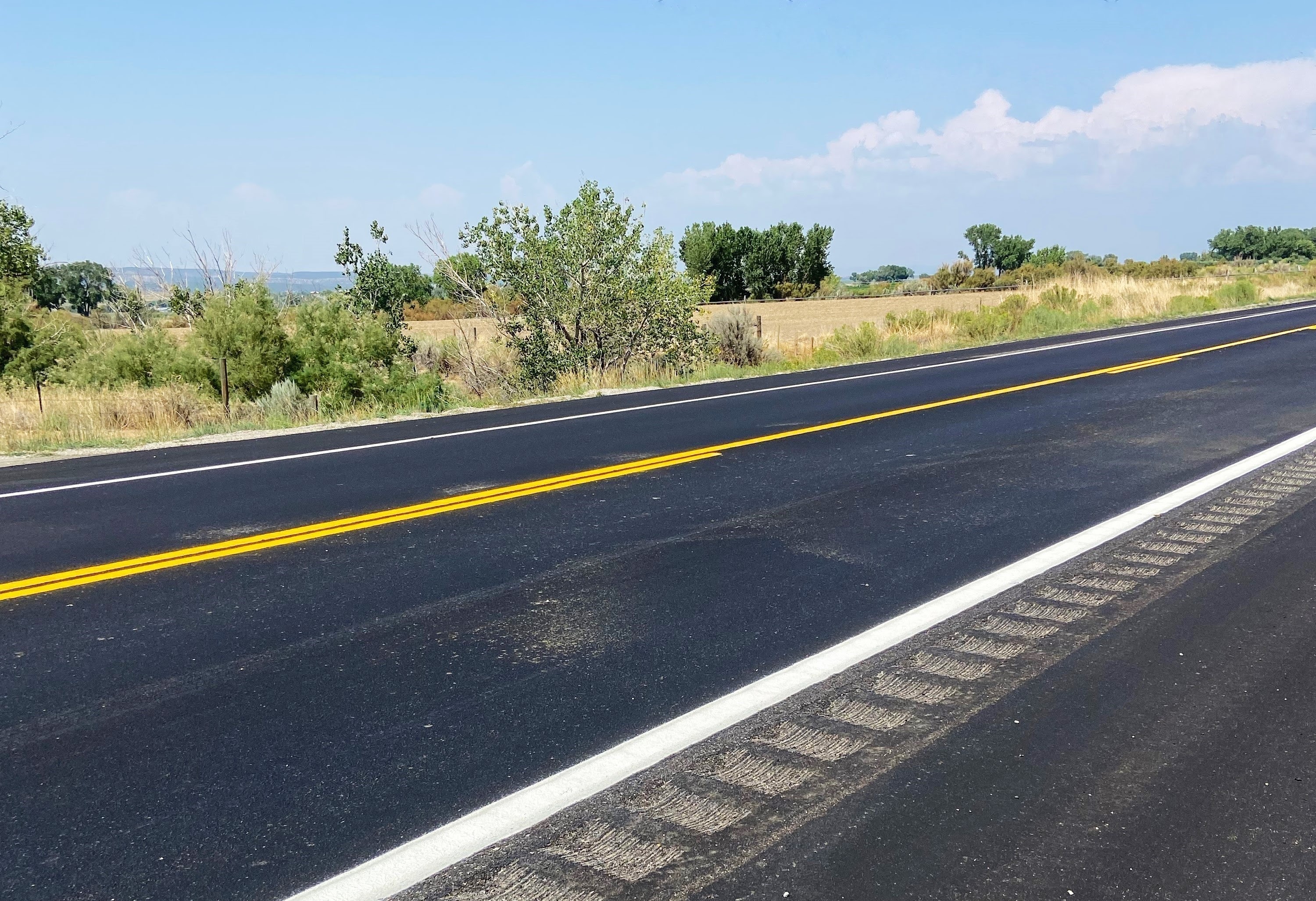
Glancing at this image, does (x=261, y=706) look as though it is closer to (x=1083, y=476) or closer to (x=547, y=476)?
(x=547, y=476)

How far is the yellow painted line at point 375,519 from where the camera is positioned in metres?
6.16

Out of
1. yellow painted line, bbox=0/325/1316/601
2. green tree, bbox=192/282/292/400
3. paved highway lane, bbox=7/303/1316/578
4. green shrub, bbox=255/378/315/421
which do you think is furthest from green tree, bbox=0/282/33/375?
yellow painted line, bbox=0/325/1316/601

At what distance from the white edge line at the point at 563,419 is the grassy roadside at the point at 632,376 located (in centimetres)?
213

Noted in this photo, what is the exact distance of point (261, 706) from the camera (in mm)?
4305

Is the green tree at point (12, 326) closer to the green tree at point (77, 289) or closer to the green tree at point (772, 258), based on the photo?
the green tree at point (77, 289)

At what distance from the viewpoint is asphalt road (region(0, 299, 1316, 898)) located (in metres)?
3.52

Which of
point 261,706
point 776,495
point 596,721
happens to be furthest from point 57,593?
point 776,495

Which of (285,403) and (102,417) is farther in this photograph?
(285,403)

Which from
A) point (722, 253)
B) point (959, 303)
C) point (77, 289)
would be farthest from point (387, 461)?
point (722, 253)

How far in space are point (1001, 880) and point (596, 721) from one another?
1684mm

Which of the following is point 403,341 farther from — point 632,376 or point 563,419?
point 563,419

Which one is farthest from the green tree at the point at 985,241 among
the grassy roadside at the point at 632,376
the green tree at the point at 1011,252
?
the grassy roadside at the point at 632,376

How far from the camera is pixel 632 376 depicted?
63.1ft

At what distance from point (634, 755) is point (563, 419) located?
31.3ft
